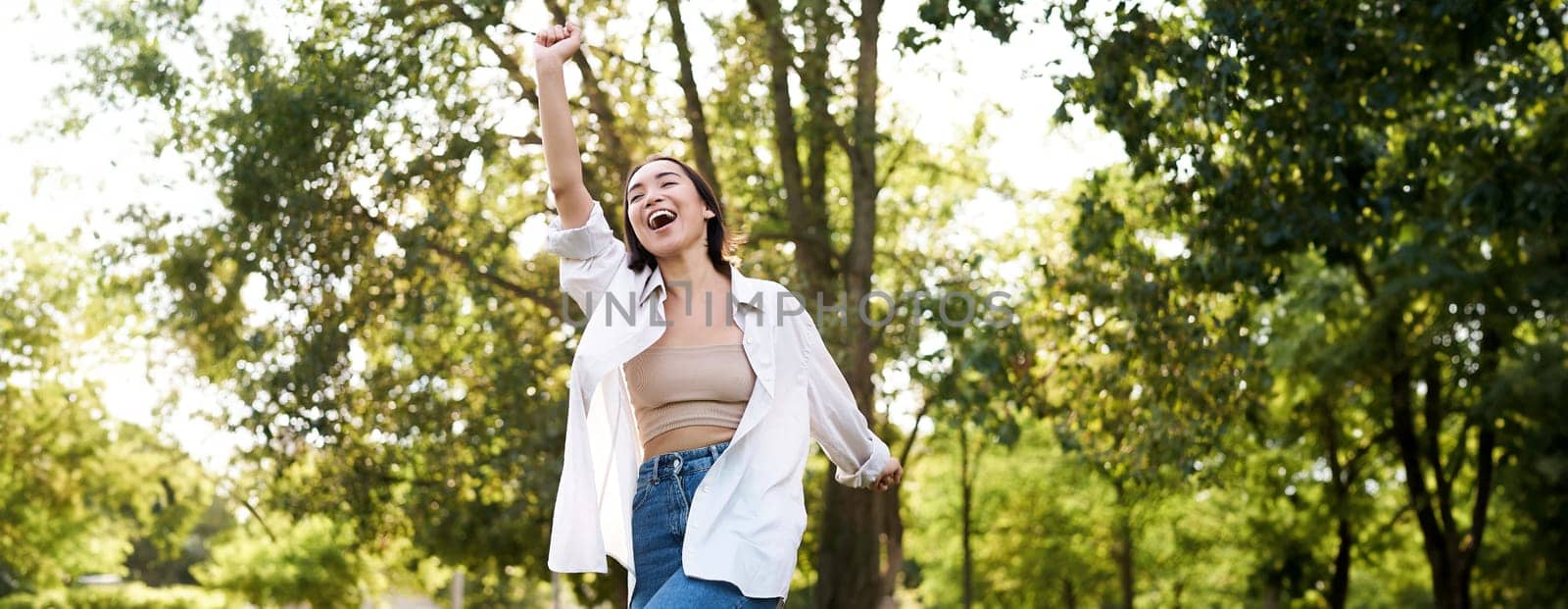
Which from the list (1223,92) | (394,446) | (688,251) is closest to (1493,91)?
(1223,92)

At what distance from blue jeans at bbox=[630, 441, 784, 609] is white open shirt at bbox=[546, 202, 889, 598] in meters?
0.03

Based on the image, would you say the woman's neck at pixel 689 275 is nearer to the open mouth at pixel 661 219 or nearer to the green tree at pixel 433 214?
the open mouth at pixel 661 219

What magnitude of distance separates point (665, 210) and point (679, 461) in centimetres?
63

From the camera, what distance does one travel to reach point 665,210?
386 cm

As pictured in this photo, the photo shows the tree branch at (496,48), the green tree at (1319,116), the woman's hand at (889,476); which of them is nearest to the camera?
the woman's hand at (889,476)

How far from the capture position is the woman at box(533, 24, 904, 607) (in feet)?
11.6

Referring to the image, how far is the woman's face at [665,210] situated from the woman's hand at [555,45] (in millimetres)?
339

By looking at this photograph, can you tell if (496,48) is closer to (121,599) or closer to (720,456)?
(720,456)

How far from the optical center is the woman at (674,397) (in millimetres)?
3527

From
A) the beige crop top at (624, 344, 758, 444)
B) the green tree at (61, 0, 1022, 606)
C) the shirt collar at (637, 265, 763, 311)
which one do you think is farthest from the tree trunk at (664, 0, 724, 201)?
the beige crop top at (624, 344, 758, 444)

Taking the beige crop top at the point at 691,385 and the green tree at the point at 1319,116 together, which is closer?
the beige crop top at the point at 691,385

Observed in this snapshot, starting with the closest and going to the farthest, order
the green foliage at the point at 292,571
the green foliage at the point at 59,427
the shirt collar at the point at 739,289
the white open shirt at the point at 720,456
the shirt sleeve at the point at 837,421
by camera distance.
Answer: the white open shirt at the point at 720,456, the shirt collar at the point at 739,289, the shirt sleeve at the point at 837,421, the green foliage at the point at 59,427, the green foliage at the point at 292,571

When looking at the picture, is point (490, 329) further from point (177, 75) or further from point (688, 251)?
point (688, 251)

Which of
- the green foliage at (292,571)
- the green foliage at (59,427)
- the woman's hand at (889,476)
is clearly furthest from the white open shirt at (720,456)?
the green foliage at (292,571)
